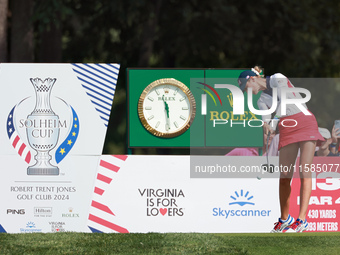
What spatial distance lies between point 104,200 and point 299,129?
286cm

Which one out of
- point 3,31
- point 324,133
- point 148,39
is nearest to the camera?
point 324,133

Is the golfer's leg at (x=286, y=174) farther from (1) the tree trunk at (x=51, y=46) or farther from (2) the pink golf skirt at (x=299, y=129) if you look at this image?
(1) the tree trunk at (x=51, y=46)

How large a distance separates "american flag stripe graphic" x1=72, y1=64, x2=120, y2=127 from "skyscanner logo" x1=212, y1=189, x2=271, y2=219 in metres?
2.00

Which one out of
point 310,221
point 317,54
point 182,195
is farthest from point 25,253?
Answer: point 317,54

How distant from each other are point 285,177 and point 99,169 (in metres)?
2.55

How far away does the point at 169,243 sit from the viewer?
895cm

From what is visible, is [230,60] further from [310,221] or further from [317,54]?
[310,221]

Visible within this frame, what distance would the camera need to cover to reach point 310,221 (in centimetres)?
973

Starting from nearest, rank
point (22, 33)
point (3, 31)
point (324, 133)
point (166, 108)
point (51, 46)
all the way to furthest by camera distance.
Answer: point (324, 133) < point (166, 108) < point (3, 31) < point (22, 33) < point (51, 46)

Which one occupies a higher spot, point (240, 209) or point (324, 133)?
point (324, 133)

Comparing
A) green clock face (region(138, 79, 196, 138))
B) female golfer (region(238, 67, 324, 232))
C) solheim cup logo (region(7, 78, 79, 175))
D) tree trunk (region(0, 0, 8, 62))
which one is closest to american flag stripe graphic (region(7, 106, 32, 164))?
solheim cup logo (region(7, 78, 79, 175))

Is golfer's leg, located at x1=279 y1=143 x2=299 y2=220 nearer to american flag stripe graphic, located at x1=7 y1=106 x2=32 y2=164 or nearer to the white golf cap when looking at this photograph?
the white golf cap

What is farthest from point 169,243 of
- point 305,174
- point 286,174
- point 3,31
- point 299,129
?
point 3,31

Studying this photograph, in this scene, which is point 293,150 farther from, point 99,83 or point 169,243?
point 99,83
